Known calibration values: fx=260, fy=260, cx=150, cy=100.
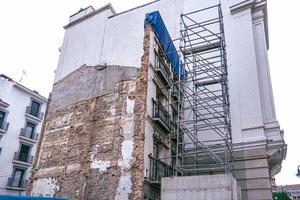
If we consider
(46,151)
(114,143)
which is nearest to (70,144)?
(46,151)

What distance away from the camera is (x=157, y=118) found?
10328 mm

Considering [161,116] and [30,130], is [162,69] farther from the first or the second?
[30,130]

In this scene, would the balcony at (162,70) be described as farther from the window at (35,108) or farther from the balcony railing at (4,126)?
the window at (35,108)

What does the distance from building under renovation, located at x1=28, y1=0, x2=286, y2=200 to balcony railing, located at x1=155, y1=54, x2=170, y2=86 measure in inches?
2.0

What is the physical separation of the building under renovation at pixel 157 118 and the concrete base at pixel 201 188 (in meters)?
0.03

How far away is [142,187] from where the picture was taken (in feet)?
28.5

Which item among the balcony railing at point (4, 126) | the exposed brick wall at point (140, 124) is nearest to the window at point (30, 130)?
the balcony railing at point (4, 126)

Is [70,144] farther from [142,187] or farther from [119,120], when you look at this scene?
[142,187]

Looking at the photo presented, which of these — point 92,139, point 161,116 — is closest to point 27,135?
point 92,139

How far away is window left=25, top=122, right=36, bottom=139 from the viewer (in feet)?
84.9

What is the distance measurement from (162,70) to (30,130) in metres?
19.7

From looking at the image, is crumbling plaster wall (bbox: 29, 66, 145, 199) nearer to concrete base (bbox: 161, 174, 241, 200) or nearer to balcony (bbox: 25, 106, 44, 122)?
concrete base (bbox: 161, 174, 241, 200)

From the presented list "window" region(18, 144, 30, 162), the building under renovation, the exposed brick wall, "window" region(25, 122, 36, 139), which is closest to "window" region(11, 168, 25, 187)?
"window" region(18, 144, 30, 162)

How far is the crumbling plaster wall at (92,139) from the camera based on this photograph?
9594mm
